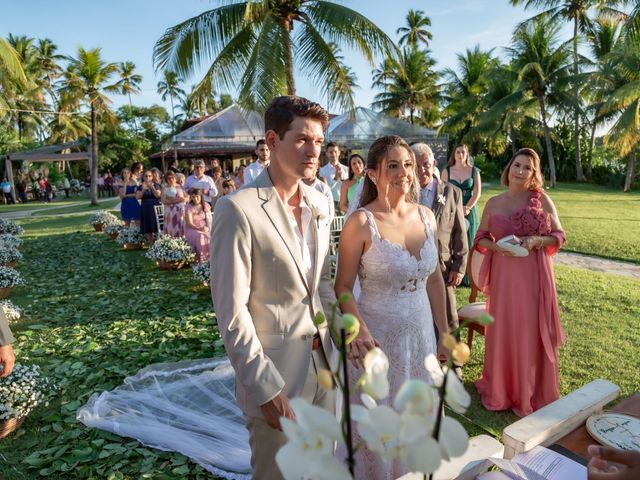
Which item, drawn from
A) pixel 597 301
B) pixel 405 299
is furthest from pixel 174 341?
pixel 597 301

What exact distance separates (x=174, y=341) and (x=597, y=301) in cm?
595

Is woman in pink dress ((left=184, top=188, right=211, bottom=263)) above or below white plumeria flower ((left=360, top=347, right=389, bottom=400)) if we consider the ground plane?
below

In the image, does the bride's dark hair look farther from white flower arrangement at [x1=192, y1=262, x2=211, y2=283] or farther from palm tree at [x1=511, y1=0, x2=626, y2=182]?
palm tree at [x1=511, y1=0, x2=626, y2=182]

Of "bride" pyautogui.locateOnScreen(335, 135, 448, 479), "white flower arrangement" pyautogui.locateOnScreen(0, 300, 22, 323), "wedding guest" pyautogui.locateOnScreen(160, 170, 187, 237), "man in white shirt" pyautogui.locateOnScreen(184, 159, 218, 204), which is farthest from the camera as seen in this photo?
"man in white shirt" pyautogui.locateOnScreen(184, 159, 218, 204)

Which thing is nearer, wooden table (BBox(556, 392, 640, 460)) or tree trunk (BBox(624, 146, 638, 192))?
wooden table (BBox(556, 392, 640, 460))

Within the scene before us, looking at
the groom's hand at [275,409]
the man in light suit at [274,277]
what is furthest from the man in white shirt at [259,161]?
the groom's hand at [275,409]

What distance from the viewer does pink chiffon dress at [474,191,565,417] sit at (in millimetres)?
3807

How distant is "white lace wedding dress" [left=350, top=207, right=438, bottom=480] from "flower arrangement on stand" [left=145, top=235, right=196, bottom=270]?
7.19 m

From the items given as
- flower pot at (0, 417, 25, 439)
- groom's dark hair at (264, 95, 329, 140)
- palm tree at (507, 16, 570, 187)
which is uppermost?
palm tree at (507, 16, 570, 187)

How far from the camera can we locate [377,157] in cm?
269

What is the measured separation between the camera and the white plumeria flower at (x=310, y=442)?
79 centimetres

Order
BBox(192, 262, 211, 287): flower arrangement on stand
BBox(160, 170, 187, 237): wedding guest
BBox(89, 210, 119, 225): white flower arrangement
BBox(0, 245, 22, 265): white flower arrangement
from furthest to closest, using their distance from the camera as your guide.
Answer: BBox(89, 210, 119, 225): white flower arrangement < BBox(160, 170, 187, 237): wedding guest < BBox(0, 245, 22, 265): white flower arrangement < BBox(192, 262, 211, 287): flower arrangement on stand

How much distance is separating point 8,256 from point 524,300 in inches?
405

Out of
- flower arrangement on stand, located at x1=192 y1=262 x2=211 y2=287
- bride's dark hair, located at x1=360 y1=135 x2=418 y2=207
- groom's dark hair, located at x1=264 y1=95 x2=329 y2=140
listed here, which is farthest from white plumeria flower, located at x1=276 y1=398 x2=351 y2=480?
flower arrangement on stand, located at x1=192 y1=262 x2=211 y2=287
